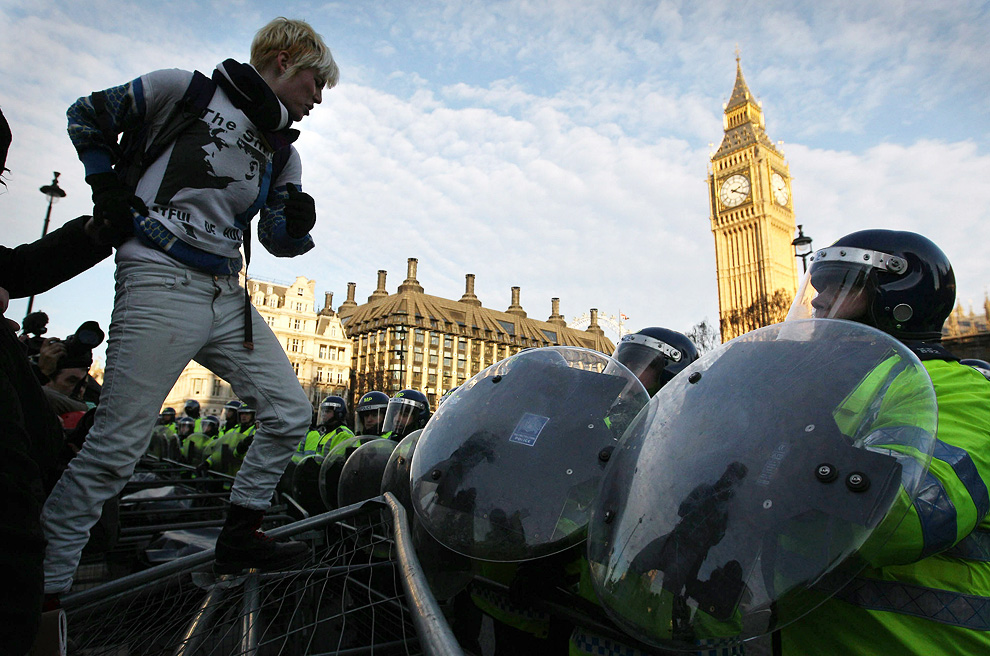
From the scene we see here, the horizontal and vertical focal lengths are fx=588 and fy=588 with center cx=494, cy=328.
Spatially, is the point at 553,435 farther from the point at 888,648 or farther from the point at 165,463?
the point at 165,463

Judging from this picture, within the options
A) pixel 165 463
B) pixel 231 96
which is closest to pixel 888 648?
pixel 231 96

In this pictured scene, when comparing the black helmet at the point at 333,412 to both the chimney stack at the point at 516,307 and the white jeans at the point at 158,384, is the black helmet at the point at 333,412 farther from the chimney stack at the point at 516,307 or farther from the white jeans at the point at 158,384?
the chimney stack at the point at 516,307

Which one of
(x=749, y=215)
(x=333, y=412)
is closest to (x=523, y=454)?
(x=333, y=412)

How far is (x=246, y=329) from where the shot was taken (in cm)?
232

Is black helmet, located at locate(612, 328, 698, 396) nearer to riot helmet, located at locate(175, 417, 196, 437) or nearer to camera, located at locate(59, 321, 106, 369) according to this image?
camera, located at locate(59, 321, 106, 369)

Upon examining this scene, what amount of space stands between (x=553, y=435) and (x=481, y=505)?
0.30 m

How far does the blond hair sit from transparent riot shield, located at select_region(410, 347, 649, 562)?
150cm

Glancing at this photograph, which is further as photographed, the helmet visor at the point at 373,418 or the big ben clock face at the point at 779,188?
the big ben clock face at the point at 779,188

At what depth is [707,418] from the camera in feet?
4.46

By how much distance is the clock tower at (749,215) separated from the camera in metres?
63.5

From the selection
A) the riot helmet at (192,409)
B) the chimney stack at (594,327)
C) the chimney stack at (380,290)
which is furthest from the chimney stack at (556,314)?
the riot helmet at (192,409)

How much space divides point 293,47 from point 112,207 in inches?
38.9

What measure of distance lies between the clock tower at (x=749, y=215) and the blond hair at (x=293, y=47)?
206 feet

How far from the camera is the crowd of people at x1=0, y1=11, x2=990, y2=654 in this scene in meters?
1.45
